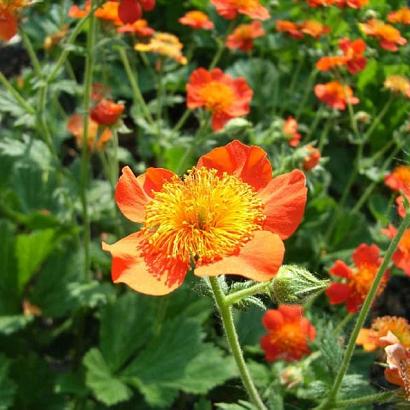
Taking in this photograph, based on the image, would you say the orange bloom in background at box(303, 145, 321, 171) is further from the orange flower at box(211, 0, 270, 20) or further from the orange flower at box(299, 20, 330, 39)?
the orange flower at box(299, 20, 330, 39)

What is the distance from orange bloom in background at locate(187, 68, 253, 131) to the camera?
90.8 inches

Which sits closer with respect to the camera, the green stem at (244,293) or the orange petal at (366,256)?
the green stem at (244,293)

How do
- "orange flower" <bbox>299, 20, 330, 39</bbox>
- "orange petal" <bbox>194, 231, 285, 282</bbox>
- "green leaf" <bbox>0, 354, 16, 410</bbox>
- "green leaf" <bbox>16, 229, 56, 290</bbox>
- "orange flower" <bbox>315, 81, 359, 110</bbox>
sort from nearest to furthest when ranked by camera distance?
"orange petal" <bbox>194, 231, 285, 282</bbox>, "green leaf" <bbox>0, 354, 16, 410</bbox>, "green leaf" <bbox>16, 229, 56, 290</bbox>, "orange flower" <bbox>315, 81, 359, 110</bbox>, "orange flower" <bbox>299, 20, 330, 39</bbox>

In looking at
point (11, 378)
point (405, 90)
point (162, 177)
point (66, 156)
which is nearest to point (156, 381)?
point (11, 378)

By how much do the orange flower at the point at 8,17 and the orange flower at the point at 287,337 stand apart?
1.13 metres

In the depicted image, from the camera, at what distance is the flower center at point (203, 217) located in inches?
48.1

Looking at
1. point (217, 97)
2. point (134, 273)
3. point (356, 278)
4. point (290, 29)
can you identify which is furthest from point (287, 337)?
point (290, 29)

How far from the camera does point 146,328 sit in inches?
88.1

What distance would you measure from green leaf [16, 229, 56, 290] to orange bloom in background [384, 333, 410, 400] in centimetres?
140

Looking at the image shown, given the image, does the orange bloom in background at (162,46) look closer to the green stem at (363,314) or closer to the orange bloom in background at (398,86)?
the orange bloom in background at (398,86)

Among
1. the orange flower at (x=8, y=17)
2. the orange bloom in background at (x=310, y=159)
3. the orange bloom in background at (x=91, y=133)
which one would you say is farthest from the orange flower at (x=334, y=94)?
the orange flower at (x=8, y=17)

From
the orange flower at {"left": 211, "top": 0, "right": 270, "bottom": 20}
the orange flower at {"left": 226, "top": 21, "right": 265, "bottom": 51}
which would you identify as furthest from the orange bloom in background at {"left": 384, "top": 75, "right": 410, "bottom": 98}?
the orange flower at {"left": 226, "top": 21, "right": 265, "bottom": 51}

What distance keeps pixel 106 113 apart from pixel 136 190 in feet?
2.42

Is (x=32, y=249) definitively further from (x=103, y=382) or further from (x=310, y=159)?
(x=310, y=159)
